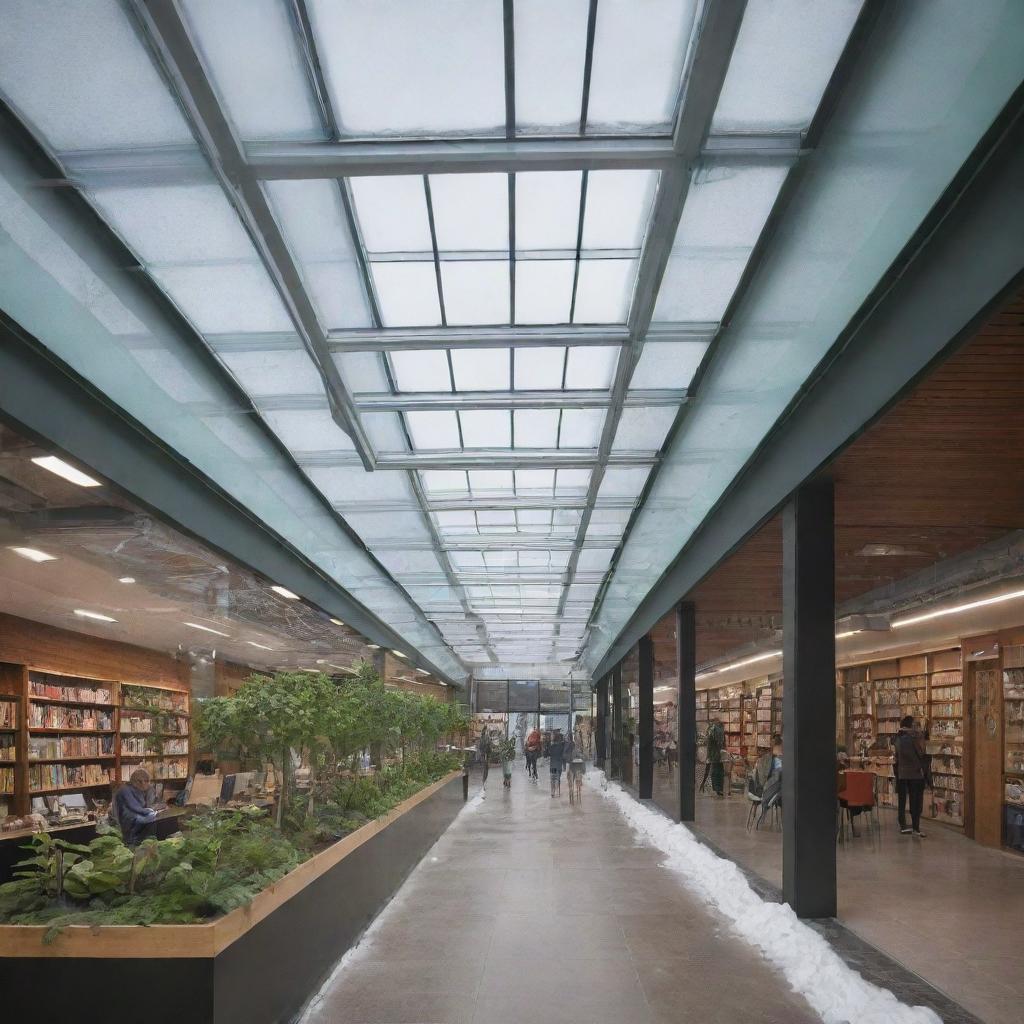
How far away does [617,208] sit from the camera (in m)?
6.84

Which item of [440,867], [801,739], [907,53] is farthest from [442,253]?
[440,867]

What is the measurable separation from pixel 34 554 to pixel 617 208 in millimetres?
5098

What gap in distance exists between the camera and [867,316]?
19.0 ft

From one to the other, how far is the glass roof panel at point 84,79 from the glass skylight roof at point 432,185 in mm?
13

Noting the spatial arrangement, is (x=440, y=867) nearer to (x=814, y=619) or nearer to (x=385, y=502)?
(x=385, y=502)

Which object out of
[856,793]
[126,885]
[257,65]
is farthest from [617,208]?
[856,793]

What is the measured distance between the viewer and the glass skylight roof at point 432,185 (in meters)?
5.12

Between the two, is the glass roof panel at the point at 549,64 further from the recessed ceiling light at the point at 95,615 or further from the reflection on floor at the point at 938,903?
the recessed ceiling light at the point at 95,615

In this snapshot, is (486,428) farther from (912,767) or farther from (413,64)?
(912,767)

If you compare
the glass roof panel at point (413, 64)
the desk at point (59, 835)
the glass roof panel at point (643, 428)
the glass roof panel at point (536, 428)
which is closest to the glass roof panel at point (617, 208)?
the glass roof panel at point (413, 64)

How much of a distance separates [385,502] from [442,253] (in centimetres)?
644

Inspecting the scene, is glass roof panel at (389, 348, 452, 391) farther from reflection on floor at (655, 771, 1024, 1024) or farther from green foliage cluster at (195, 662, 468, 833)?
reflection on floor at (655, 771, 1024, 1024)

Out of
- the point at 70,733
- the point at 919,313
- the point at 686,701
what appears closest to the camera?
the point at 919,313

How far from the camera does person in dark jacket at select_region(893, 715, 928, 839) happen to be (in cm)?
1366
